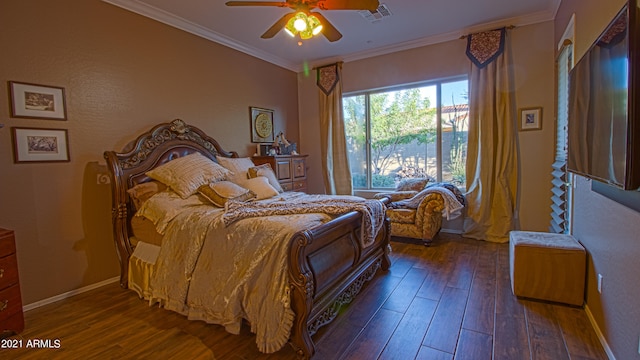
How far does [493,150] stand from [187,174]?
385 centimetres

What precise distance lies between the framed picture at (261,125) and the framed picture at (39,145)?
94.5 inches

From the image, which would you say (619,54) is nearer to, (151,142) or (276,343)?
(276,343)

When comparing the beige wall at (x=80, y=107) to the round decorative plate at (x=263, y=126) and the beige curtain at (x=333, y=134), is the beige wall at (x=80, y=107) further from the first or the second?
the beige curtain at (x=333, y=134)

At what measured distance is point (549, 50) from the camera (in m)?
3.79

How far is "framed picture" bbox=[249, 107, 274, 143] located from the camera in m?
4.74

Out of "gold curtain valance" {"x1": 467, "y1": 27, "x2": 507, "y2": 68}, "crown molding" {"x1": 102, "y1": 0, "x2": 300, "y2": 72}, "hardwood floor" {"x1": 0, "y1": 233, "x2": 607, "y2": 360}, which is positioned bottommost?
"hardwood floor" {"x1": 0, "y1": 233, "x2": 607, "y2": 360}

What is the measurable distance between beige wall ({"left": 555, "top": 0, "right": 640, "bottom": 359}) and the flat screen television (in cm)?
23

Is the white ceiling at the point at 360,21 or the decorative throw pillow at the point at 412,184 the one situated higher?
the white ceiling at the point at 360,21

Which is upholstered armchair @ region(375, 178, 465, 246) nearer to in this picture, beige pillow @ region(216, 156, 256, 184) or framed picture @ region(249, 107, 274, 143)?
beige pillow @ region(216, 156, 256, 184)

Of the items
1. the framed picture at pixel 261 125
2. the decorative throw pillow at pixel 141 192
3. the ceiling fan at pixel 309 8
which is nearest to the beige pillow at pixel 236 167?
the decorative throw pillow at pixel 141 192

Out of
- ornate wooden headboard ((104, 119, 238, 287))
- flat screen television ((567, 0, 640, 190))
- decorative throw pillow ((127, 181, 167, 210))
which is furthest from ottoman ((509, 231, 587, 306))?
ornate wooden headboard ((104, 119, 238, 287))

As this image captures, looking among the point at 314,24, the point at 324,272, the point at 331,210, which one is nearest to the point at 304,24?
the point at 314,24

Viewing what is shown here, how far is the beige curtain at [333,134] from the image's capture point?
207 inches

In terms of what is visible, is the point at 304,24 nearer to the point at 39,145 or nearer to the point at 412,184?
the point at 39,145
